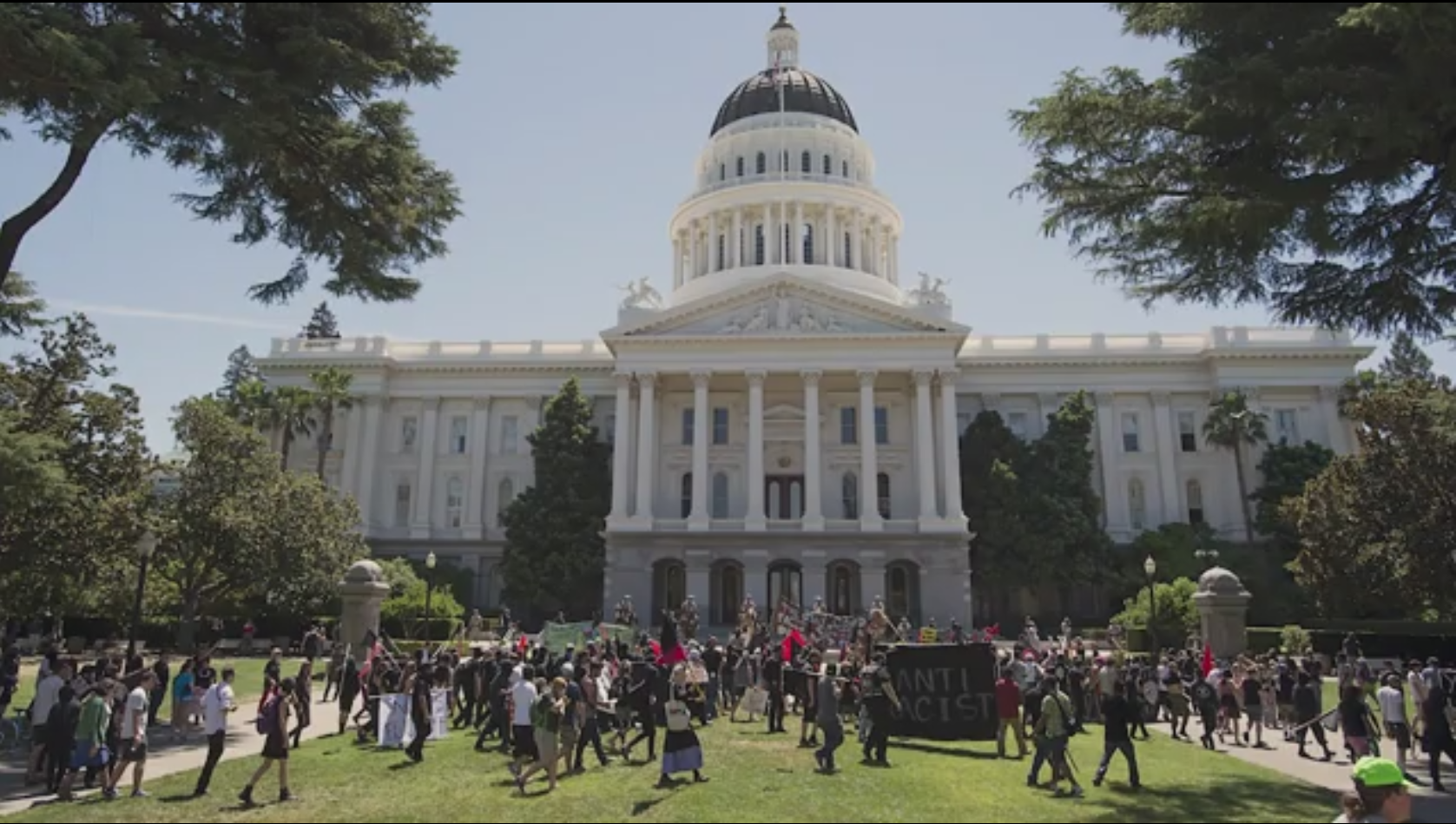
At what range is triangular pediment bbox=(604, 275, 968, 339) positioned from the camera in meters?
52.0

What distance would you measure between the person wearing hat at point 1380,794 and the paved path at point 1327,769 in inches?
308

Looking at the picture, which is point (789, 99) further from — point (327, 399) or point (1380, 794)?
point (1380, 794)

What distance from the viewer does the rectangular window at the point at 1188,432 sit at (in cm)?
5775

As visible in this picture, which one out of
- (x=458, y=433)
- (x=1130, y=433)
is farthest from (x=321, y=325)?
(x=1130, y=433)

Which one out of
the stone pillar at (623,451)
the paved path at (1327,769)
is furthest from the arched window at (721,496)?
the paved path at (1327,769)

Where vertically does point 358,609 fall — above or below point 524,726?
above

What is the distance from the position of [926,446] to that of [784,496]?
9.11 m

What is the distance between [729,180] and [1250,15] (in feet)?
187

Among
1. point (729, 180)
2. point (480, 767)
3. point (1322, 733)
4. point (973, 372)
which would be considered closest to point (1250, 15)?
point (1322, 733)

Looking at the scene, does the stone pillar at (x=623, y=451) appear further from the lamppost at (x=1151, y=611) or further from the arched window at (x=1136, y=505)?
the arched window at (x=1136, y=505)

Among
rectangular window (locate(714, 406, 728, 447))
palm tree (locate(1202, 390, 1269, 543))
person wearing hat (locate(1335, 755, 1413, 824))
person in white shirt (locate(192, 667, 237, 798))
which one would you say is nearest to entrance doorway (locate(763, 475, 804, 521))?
rectangular window (locate(714, 406, 728, 447))

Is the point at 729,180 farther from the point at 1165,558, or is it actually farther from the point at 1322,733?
the point at 1322,733

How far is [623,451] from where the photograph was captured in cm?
5212

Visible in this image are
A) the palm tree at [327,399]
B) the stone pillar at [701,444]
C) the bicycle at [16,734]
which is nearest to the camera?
the bicycle at [16,734]
